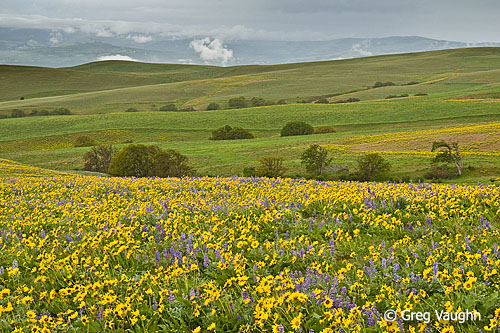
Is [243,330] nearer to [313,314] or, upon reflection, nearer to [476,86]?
[313,314]

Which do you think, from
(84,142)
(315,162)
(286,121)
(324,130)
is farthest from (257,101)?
(315,162)

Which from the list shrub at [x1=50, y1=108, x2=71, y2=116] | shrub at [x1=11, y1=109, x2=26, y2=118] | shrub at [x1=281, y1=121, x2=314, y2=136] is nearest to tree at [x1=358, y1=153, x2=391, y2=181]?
shrub at [x1=281, y1=121, x2=314, y2=136]

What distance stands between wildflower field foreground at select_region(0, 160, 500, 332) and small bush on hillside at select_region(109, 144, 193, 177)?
161 ft

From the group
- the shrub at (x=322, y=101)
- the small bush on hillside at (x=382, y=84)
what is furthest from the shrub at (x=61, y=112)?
the small bush on hillside at (x=382, y=84)

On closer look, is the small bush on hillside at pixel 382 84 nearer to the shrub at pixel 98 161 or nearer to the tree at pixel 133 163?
the shrub at pixel 98 161

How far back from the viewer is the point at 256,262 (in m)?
6.09

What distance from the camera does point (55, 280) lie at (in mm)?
5934

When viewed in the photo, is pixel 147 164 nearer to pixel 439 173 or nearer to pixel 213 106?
pixel 439 173

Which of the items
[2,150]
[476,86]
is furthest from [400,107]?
[2,150]

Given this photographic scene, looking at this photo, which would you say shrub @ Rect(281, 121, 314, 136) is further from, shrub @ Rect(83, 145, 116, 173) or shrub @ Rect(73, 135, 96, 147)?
shrub @ Rect(73, 135, 96, 147)

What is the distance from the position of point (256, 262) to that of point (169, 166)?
55376mm

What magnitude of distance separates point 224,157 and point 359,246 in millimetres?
66172

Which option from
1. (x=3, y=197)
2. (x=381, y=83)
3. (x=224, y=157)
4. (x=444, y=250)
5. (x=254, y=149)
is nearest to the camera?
(x=444, y=250)

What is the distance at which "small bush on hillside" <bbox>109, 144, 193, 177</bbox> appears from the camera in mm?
60406
